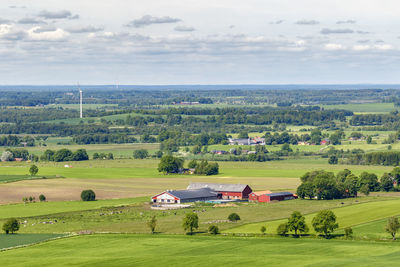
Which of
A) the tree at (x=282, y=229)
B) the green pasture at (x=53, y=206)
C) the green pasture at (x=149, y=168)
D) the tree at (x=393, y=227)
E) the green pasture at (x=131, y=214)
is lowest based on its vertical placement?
the green pasture at (x=53, y=206)

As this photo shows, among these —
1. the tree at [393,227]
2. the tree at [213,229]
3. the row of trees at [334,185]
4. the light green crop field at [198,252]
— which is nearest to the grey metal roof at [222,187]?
the row of trees at [334,185]

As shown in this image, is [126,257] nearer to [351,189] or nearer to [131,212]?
[131,212]

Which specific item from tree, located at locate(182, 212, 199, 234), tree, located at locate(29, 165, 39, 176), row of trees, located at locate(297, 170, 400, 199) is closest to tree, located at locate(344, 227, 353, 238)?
tree, located at locate(182, 212, 199, 234)

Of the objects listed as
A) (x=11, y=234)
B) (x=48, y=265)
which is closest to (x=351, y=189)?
(x=11, y=234)

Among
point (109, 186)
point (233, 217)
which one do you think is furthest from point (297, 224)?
point (109, 186)

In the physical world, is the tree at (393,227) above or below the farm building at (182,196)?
above

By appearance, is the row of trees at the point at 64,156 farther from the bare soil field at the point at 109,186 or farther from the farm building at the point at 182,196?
the farm building at the point at 182,196

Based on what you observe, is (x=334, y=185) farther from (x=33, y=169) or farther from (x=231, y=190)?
(x=33, y=169)

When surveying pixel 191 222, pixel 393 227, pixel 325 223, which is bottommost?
pixel 191 222
